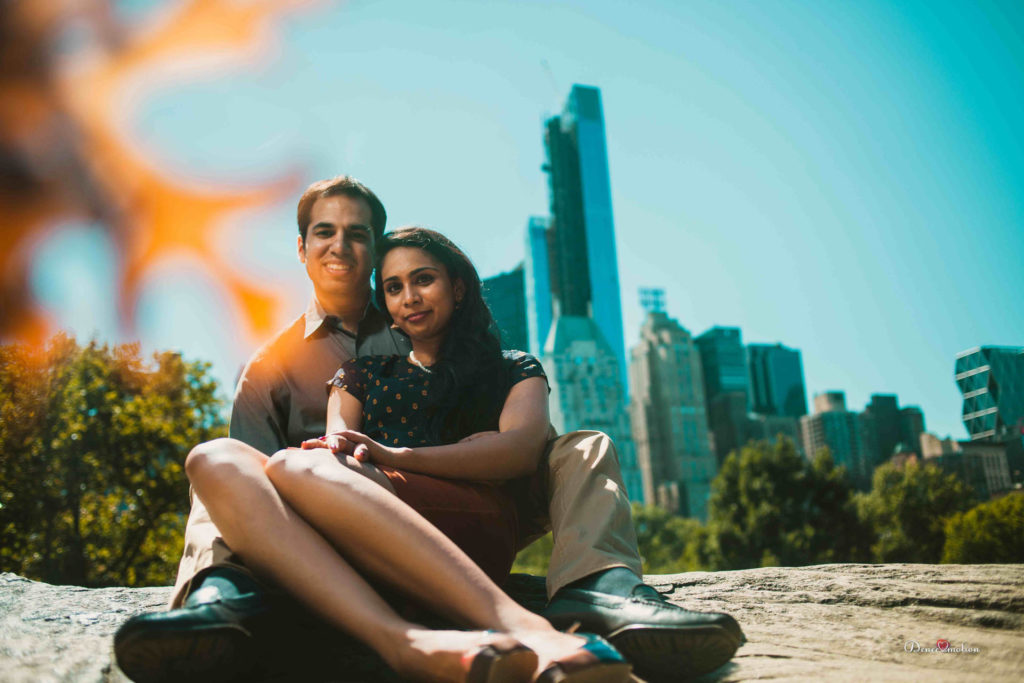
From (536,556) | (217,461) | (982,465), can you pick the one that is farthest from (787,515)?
(982,465)

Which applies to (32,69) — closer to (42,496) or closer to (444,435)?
(444,435)

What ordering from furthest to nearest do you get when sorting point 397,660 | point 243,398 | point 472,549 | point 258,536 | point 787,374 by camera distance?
1. point 787,374
2. point 243,398
3. point 472,549
4. point 258,536
5. point 397,660

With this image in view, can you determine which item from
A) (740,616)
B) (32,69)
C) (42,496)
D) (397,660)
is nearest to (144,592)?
(397,660)

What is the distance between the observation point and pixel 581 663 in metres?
1.56

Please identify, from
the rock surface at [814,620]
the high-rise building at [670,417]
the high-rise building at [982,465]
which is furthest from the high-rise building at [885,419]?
the rock surface at [814,620]

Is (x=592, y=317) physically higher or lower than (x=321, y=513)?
higher

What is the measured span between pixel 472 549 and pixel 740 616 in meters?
1.43

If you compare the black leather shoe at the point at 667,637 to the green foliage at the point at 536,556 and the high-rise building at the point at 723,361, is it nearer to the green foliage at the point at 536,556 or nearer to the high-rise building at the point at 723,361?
the green foliage at the point at 536,556

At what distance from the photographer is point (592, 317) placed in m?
116

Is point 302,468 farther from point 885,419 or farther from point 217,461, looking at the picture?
point 885,419

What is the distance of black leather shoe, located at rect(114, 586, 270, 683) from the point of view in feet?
5.58

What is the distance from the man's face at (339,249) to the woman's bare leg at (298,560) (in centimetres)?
132

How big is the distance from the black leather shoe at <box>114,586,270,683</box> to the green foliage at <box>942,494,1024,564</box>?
1160 inches

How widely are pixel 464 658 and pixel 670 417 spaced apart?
11113cm
